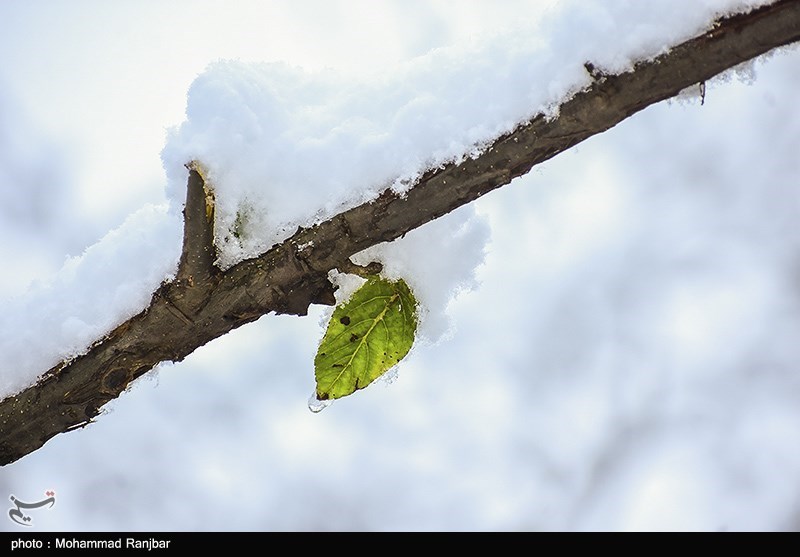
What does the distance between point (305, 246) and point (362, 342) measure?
0.19 meters

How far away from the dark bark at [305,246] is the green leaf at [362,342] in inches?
3.5

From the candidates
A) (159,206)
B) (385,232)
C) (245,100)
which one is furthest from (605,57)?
(159,206)

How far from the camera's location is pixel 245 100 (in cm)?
72

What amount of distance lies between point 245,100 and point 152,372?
36 cm

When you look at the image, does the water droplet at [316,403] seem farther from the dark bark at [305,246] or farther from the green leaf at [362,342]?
the dark bark at [305,246]

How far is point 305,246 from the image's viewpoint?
2.26ft

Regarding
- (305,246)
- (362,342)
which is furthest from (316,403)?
(305,246)

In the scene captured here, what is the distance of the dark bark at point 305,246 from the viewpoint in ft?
1.84

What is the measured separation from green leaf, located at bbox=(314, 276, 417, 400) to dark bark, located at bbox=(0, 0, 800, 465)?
9 centimetres

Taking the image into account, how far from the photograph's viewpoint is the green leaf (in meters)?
0.83

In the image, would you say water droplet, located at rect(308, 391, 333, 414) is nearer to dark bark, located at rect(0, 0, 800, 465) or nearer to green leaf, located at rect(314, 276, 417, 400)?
green leaf, located at rect(314, 276, 417, 400)

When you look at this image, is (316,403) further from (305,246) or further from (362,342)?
(305,246)

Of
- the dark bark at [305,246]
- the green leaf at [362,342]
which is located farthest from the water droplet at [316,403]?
the dark bark at [305,246]

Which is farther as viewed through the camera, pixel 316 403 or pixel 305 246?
pixel 316 403
